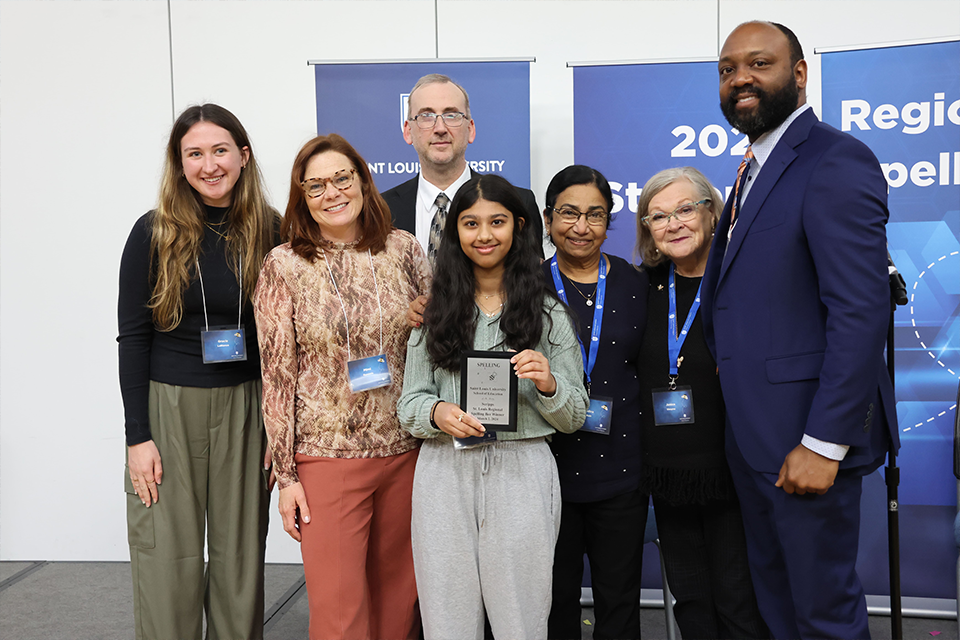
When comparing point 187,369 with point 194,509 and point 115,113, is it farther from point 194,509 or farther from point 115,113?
point 115,113

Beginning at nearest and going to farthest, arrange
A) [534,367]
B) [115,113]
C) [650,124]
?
[534,367]
[650,124]
[115,113]

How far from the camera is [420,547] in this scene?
188cm

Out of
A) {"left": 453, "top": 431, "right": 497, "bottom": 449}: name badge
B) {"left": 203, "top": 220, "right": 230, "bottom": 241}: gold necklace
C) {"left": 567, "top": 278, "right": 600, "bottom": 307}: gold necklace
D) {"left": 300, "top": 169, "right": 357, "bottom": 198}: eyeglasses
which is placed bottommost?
{"left": 453, "top": 431, "right": 497, "bottom": 449}: name badge

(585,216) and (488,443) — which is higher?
(585,216)

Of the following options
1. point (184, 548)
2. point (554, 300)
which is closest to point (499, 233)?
point (554, 300)

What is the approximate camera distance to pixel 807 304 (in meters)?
1.82

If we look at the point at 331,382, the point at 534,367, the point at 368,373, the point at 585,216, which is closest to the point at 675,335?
the point at 585,216

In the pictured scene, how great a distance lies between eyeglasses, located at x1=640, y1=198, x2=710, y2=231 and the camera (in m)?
2.16

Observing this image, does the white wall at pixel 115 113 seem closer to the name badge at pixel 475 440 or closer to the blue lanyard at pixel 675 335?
the blue lanyard at pixel 675 335

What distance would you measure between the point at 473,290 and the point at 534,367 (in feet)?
1.08

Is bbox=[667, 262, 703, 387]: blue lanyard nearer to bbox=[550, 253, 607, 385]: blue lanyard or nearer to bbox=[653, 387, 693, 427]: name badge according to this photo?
bbox=[653, 387, 693, 427]: name badge

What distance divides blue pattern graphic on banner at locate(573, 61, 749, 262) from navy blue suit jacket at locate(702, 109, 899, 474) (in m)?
1.26

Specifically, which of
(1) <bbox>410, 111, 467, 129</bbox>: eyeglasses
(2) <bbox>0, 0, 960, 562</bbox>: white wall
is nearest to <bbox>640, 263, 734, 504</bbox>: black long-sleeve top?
(1) <bbox>410, 111, 467, 129</bbox>: eyeglasses

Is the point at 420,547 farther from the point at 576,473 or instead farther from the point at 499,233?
the point at 499,233
